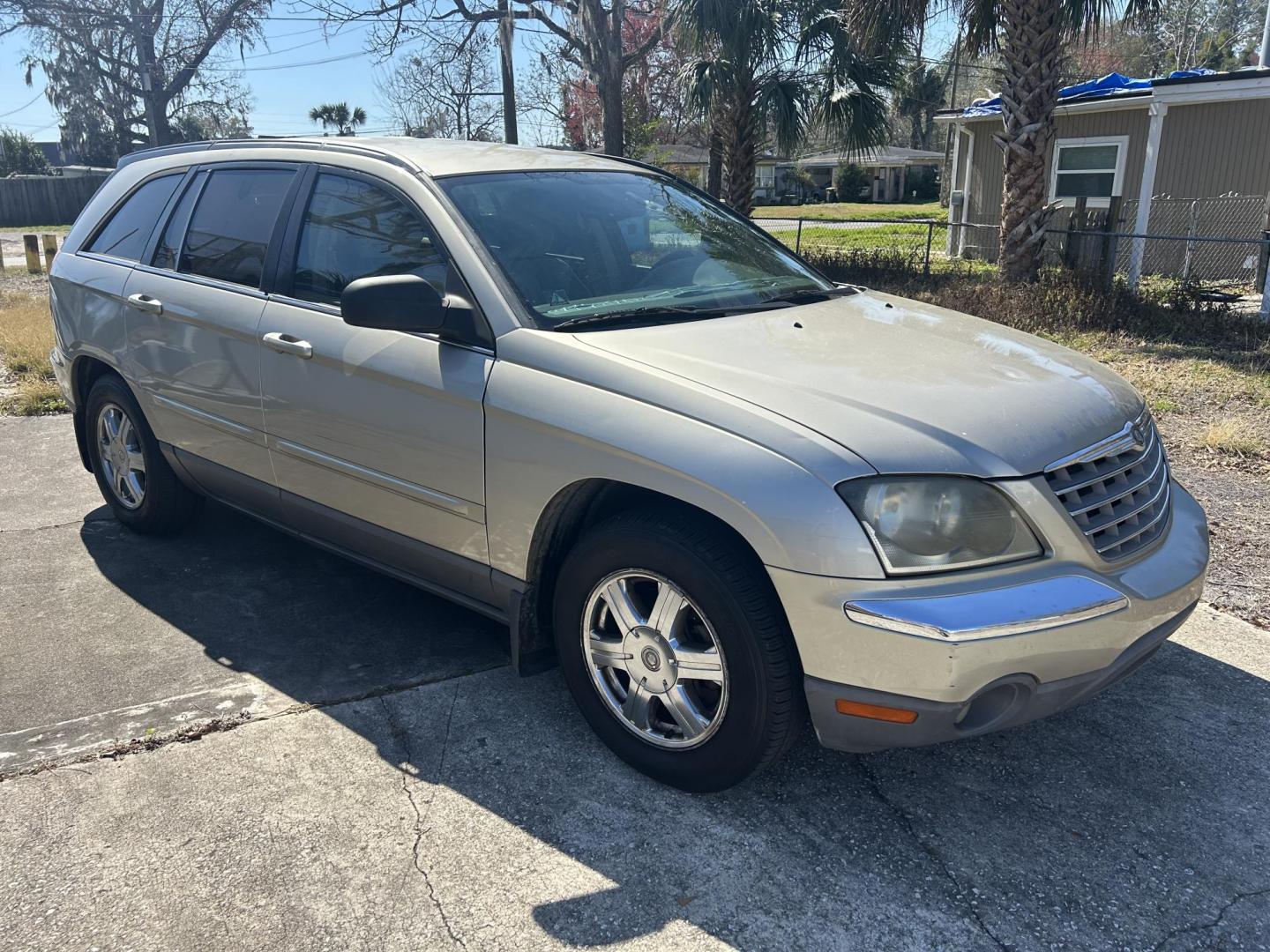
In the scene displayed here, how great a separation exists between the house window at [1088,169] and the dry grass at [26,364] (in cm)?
1434

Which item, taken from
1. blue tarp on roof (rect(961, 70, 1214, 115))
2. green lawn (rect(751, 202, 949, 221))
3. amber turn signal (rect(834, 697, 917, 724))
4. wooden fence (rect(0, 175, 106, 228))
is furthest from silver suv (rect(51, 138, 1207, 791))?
wooden fence (rect(0, 175, 106, 228))

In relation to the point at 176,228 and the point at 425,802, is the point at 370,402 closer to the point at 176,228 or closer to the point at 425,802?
the point at 425,802

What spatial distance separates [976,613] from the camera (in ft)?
7.96

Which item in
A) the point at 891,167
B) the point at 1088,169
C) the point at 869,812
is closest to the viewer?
the point at 869,812

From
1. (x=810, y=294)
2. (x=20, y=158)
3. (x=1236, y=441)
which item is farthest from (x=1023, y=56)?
(x=20, y=158)

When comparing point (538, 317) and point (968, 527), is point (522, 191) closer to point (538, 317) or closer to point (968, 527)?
point (538, 317)

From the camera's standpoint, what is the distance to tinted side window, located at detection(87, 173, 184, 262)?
4.69 meters

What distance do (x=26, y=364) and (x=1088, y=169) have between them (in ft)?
52.3

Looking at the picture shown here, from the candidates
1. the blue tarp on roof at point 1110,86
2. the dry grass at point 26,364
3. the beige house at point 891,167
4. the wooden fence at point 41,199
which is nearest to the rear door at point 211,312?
the dry grass at point 26,364

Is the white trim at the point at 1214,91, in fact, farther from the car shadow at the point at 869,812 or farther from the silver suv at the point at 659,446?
the car shadow at the point at 869,812

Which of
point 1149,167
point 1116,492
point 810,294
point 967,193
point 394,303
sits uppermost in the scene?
point 1149,167

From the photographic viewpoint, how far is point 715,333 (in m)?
3.17

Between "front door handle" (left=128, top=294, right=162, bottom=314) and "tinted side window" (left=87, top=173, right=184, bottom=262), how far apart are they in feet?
0.99

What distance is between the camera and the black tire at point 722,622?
2.63 m
